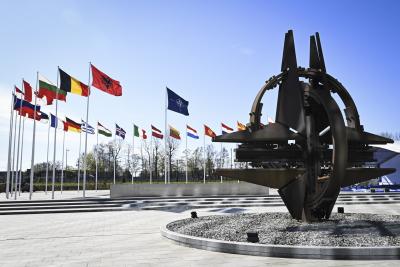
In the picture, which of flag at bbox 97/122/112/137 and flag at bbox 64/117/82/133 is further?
flag at bbox 97/122/112/137

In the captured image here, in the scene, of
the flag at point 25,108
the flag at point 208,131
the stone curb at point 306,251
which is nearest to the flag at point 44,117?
the flag at point 25,108

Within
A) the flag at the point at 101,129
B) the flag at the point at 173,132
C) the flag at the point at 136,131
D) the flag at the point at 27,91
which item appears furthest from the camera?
the flag at the point at 136,131

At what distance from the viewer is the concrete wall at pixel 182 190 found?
3400cm

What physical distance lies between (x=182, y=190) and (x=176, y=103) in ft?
26.8

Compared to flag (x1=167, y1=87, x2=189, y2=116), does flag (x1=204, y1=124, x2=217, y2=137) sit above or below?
below

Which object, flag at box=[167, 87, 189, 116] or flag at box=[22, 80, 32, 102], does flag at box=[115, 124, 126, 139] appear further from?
flag at box=[22, 80, 32, 102]

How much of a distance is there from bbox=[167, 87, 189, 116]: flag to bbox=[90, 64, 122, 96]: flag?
209 inches

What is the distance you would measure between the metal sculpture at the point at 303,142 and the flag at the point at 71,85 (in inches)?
→ 782

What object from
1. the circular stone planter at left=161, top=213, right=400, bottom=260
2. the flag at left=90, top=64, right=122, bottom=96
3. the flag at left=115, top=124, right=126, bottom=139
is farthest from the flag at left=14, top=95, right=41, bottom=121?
the circular stone planter at left=161, top=213, right=400, bottom=260

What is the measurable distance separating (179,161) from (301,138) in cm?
7714

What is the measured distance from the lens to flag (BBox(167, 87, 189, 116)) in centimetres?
3419

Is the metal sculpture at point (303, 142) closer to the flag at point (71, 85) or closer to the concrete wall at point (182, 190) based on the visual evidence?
the flag at point (71, 85)

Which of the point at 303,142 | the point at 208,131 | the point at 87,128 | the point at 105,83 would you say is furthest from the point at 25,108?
the point at 303,142

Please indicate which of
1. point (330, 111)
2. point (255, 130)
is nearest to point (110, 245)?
point (255, 130)
